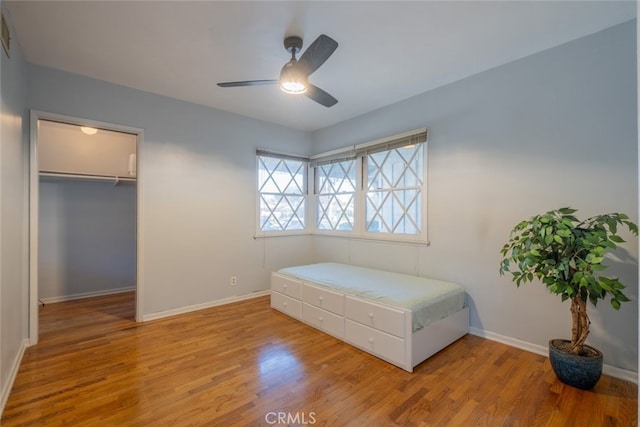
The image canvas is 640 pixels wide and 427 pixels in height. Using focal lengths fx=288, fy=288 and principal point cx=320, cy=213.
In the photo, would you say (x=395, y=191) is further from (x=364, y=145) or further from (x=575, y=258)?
(x=575, y=258)

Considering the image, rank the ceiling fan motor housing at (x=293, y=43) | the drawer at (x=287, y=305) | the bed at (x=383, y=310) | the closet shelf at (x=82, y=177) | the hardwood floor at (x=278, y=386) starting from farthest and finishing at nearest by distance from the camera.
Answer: the closet shelf at (x=82, y=177) → the drawer at (x=287, y=305) → the bed at (x=383, y=310) → the ceiling fan motor housing at (x=293, y=43) → the hardwood floor at (x=278, y=386)

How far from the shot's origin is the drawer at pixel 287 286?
10.9 ft

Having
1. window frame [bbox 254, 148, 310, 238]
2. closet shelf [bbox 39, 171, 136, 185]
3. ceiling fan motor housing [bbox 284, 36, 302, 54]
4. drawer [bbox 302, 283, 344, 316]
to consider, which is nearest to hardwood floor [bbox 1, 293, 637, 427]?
drawer [bbox 302, 283, 344, 316]

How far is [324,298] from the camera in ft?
9.77

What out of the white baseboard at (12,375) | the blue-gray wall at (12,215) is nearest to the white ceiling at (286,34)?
the blue-gray wall at (12,215)

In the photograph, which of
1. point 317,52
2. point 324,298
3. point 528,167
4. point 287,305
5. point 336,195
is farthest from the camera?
point 336,195

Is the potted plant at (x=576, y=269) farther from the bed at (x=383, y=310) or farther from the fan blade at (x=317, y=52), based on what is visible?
the fan blade at (x=317, y=52)

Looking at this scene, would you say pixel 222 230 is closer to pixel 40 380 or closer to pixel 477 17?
pixel 40 380

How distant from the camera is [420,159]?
335 centimetres

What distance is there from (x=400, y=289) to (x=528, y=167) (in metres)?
1.57

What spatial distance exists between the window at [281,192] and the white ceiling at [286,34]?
1.42 metres

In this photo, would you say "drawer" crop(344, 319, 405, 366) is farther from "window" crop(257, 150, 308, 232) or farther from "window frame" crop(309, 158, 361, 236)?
"window" crop(257, 150, 308, 232)

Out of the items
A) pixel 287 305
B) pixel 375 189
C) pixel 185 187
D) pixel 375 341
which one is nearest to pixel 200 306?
pixel 287 305

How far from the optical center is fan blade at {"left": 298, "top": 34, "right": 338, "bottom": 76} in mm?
1830
